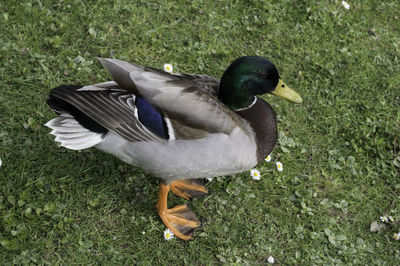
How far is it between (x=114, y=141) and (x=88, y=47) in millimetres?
1501

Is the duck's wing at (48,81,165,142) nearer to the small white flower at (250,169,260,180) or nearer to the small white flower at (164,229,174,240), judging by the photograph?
the small white flower at (164,229,174,240)

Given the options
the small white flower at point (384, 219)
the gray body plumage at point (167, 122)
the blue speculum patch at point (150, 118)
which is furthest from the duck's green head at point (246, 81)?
the small white flower at point (384, 219)

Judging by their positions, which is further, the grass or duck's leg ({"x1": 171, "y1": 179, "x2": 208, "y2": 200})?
duck's leg ({"x1": 171, "y1": 179, "x2": 208, "y2": 200})

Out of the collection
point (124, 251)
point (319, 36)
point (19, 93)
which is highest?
point (319, 36)

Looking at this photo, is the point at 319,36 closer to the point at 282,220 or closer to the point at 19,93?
the point at 282,220

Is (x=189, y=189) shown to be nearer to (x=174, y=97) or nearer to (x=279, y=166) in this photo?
(x=279, y=166)

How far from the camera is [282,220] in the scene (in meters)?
3.07

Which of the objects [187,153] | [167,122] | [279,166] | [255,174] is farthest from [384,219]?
[167,122]

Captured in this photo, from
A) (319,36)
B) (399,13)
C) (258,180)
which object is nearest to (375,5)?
(399,13)

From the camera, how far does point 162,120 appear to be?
7.88ft

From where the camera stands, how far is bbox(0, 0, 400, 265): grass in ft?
8.98

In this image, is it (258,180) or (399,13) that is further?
(399,13)

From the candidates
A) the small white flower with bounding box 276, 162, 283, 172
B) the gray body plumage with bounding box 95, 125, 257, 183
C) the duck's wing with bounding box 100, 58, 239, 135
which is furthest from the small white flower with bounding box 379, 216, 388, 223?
the duck's wing with bounding box 100, 58, 239, 135

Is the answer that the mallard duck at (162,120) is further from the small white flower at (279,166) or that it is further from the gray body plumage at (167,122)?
the small white flower at (279,166)
